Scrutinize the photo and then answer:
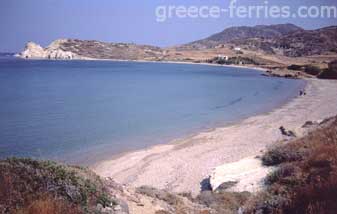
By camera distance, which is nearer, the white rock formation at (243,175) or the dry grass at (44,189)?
the dry grass at (44,189)

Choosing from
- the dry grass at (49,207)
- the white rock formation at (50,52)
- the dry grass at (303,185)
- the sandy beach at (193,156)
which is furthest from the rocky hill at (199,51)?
the dry grass at (49,207)

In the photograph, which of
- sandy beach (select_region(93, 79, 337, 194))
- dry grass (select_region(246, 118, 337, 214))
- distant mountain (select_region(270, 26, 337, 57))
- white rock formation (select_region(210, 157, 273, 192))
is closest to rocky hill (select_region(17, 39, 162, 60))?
distant mountain (select_region(270, 26, 337, 57))

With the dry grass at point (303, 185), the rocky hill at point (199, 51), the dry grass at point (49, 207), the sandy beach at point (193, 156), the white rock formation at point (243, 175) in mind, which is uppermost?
the rocky hill at point (199, 51)

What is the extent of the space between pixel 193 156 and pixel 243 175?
6534 millimetres

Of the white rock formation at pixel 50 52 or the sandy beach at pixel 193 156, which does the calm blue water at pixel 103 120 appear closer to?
the sandy beach at pixel 193 156

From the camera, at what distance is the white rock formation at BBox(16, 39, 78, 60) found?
593ft

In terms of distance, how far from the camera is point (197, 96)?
48.5 m

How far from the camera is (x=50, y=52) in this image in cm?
18850

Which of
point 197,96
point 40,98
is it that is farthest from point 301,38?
point 40,98

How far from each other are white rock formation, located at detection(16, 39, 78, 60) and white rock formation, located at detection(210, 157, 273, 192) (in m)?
175

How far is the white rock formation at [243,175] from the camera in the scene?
430 inches

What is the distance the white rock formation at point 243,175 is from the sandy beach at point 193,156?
1106mm

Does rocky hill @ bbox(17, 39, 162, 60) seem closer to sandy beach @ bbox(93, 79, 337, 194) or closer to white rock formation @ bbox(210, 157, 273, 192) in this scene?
sandy beach @ bbox(93, 79, 337, 194)

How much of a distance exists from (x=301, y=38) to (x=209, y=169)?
559 feet
